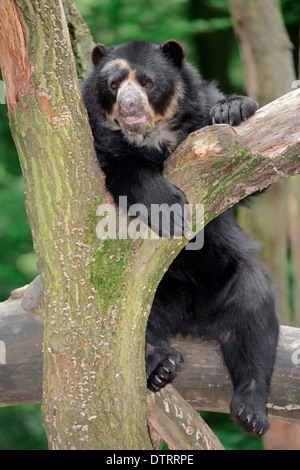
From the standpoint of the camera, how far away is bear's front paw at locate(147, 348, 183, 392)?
11.3 ft

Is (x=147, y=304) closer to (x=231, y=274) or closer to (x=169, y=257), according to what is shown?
(x=169, y=257)

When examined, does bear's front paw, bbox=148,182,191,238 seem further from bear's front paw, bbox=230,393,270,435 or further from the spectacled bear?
bear's front paw, bbox=230,393,270,435

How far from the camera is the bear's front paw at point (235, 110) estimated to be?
3.26 meters

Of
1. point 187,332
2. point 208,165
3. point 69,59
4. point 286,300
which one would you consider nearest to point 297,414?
point 187,332

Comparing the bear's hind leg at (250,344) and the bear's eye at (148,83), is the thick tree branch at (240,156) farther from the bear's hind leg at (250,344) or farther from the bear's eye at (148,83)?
the bear's hind leg at (250,344)

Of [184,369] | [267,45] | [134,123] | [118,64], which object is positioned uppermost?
[267,45]

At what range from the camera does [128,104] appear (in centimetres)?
343

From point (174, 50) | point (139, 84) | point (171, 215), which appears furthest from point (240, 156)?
point (174, 50)

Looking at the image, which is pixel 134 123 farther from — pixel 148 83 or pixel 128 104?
pixel 148 83

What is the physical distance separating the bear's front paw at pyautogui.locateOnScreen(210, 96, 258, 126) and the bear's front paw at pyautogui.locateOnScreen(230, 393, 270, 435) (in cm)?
159

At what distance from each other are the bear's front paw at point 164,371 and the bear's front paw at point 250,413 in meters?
0.42

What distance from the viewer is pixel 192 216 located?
2982 millimetres

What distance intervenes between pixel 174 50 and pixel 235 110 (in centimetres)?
82

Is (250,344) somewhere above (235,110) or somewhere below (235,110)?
below
